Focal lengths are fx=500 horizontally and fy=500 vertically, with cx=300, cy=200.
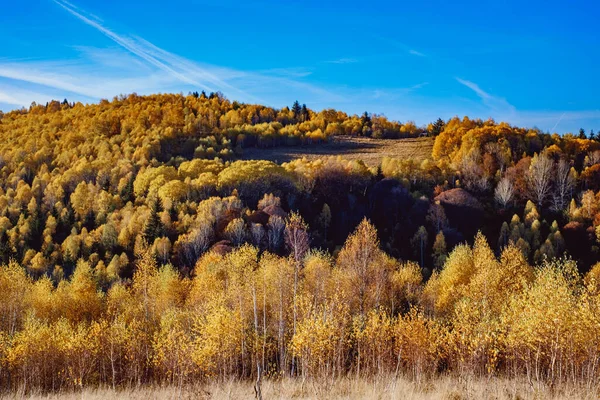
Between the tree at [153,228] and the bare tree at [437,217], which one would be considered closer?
the tree at [153,228]

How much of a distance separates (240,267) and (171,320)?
1202 centimetres

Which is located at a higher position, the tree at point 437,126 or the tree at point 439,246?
the tree at point 437,126

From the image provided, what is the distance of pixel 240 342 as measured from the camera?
41.4 meters

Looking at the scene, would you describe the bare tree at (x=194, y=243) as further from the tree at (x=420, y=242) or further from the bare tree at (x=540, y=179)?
the bare tree at (x=540, y=179)

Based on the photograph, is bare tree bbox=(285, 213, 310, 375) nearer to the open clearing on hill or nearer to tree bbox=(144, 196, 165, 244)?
tree bbox=(144, 196, 165, 244)

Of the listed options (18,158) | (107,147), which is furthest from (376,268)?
(18,158)

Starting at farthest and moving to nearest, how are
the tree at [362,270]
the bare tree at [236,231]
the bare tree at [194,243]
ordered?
the bare tree at [236,231] → the bare tree at [194,243] → the tree at [362,270]

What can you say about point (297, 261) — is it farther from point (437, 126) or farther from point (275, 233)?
point (437, 126)

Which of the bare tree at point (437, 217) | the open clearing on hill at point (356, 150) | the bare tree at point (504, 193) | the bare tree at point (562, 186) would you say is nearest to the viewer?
the bare tree at point (437, 217)

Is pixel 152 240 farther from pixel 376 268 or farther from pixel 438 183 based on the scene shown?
pixel 438 183

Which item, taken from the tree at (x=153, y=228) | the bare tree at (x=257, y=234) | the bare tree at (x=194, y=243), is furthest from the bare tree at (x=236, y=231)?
the tree at (x=153, y=228)

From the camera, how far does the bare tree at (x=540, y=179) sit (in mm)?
107625

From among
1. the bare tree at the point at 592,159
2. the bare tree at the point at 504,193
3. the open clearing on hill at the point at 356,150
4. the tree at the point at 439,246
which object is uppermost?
the open clearing on hill at the point at 356,150

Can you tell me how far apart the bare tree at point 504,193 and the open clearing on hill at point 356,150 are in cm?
A: 3263
